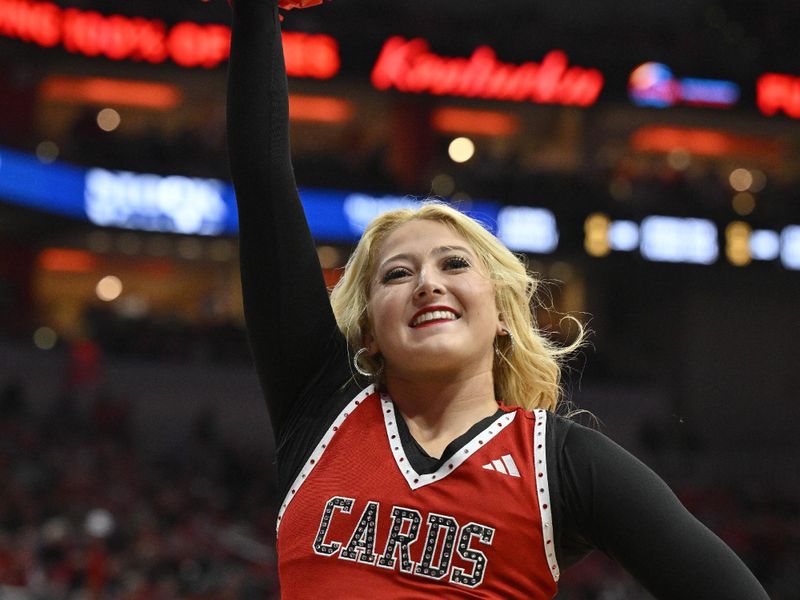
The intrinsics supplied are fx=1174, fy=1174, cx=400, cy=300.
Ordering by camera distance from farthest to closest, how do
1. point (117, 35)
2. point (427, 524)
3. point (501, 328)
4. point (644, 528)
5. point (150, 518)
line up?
1. point (117, 35)
2. point (150, 518)
3. point (501, 328)
4. point (427, 524)
5. point (644, 528)

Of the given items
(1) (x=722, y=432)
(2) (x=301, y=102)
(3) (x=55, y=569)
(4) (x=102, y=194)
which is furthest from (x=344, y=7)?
(3) (x=55, y=569)

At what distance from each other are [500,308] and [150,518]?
9527mm

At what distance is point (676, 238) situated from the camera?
1800 cm

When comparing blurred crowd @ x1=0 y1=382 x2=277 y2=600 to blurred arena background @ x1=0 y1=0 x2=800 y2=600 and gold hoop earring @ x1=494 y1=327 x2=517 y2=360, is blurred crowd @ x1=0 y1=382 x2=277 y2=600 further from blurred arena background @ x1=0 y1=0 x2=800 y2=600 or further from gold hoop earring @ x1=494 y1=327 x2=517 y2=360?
gold hoop earring @ x1=494 y1=327 x2=517 y2=360

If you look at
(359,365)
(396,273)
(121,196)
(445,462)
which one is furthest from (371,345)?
(121,196)

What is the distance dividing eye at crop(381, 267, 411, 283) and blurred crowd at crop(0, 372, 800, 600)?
6.70 meters

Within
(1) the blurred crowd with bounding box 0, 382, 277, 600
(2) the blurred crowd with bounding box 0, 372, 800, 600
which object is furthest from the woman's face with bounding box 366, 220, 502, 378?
(2) the blurred crowd with bounding box 0, 372, 800, 600

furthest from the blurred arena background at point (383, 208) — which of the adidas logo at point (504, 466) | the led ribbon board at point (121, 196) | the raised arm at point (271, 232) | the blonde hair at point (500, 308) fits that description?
the adidas logo at point (504, 466)

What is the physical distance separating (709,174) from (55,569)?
1342 cm

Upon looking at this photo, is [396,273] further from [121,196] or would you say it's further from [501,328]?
[121,196]

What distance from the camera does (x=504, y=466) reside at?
199 centimetres

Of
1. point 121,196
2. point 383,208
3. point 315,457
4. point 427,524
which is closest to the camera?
point 427,524

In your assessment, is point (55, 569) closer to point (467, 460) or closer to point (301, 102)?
point (467, 460)

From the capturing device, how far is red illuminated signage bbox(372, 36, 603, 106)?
698 inches
